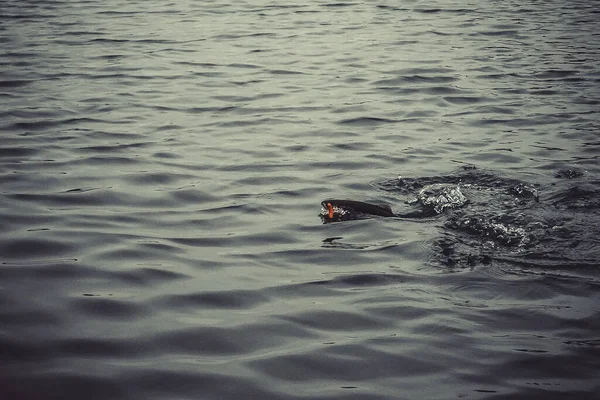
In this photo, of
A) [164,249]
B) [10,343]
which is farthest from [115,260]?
[10,343]

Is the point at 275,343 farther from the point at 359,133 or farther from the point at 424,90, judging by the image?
the point at 424,90

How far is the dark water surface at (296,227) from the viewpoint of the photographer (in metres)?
3.80

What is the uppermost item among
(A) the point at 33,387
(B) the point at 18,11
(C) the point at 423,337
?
(B) the point at 18,11

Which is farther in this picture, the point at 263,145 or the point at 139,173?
the point at 263,145

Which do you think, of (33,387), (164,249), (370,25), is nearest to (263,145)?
(164,249)

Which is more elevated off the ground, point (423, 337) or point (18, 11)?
point (18, 11)

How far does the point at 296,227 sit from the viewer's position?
6051 millimetres

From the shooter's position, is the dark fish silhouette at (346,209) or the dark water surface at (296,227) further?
the dark fish silhouette at (346,209)

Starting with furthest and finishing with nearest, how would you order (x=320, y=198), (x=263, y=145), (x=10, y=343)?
(x=263, y=145), (x=320, y=198), (x=10, y=343)

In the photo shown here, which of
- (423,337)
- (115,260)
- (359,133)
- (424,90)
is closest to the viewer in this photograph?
(423,337)

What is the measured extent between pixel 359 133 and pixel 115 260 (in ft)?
15.7

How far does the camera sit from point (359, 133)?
9211 mm

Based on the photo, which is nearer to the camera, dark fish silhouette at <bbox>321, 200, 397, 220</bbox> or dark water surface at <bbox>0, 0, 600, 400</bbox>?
dark water surface at <bbox>0, 0, 600, 400</bbox>

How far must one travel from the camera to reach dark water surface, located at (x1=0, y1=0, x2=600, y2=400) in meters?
3.80
